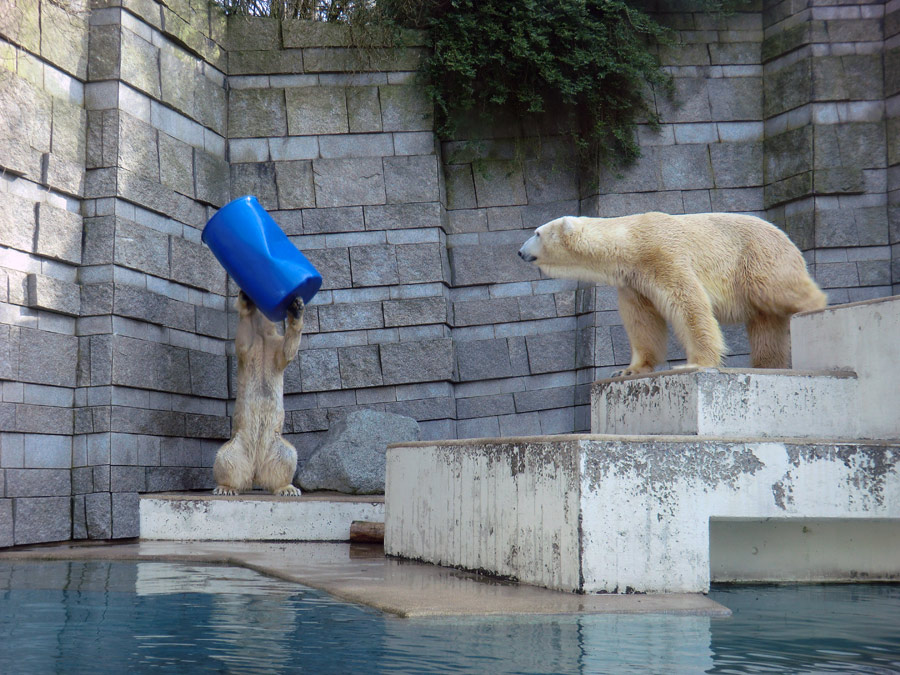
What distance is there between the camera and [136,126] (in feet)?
23.2

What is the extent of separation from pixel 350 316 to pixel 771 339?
156 inches

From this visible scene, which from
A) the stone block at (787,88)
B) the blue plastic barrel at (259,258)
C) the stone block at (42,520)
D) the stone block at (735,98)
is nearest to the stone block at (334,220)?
the blue plastic barrel at (259,258)

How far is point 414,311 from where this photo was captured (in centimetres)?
820

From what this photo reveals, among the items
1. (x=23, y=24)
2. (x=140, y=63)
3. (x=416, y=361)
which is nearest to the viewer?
(x=23, y=24)

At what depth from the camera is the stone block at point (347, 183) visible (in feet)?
27.1

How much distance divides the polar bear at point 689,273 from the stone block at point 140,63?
3.66 metres

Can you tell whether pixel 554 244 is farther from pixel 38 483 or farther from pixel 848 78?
pixel 848 78

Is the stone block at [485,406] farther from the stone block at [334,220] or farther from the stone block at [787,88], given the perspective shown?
the stone block at [787,88]

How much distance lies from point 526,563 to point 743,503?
3.24 feet

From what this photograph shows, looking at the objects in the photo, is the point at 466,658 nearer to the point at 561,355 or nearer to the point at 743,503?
the point at 743,503

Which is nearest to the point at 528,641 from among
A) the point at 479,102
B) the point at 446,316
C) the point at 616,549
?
the point at 616,549

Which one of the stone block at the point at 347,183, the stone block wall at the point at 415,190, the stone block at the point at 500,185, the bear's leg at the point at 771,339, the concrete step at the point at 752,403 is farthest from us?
the stone block at the point at 500,185

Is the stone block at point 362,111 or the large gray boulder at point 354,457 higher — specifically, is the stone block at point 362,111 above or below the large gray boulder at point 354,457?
above

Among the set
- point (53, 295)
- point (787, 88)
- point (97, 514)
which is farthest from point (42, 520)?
point (787, 88)
